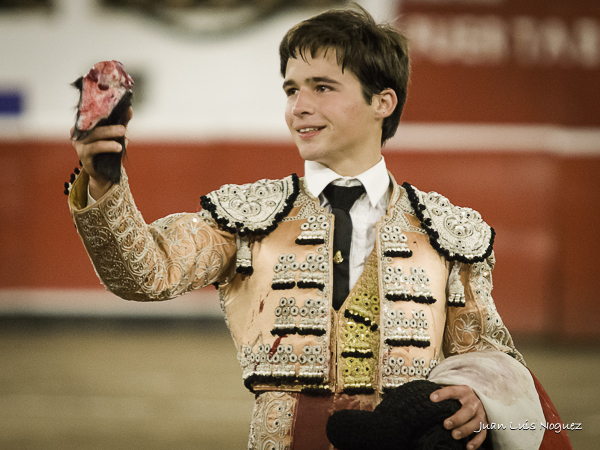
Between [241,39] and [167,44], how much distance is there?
72 cm

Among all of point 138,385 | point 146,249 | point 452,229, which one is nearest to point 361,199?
point 452,229

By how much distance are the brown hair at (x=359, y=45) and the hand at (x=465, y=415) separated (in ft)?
2.22

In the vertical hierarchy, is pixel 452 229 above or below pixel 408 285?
above

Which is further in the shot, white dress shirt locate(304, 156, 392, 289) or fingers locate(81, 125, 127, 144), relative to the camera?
white dress shirt locate(304, 156, 392, 289)

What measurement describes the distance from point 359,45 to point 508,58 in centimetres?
536

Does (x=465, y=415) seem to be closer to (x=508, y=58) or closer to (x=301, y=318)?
(x=301, y=318)

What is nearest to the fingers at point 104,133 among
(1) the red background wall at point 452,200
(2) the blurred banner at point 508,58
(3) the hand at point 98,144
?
(3) the hand at point 98,144

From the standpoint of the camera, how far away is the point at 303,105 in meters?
1.56

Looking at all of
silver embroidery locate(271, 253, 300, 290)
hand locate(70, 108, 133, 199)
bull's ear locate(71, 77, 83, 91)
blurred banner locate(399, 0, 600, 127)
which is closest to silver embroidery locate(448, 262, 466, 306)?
silver embroidery locate(271, 253, 300, 290)

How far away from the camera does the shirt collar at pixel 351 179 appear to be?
5.44 feet

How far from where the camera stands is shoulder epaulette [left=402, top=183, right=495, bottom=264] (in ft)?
5.29

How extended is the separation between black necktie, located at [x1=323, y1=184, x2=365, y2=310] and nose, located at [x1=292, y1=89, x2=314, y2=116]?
206 mm

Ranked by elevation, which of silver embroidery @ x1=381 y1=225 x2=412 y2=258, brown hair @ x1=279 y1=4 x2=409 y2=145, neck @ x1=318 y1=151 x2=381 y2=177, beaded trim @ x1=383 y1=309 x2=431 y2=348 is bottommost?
beaded trim @ x1=383 y1=309 x2=431 y2=348
